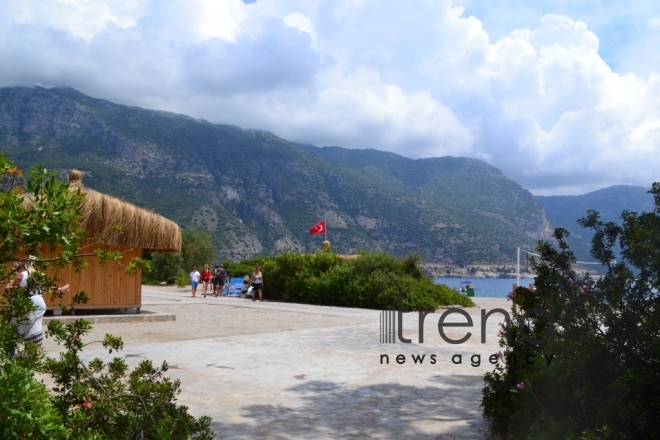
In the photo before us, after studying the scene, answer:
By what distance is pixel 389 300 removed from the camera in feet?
62.1

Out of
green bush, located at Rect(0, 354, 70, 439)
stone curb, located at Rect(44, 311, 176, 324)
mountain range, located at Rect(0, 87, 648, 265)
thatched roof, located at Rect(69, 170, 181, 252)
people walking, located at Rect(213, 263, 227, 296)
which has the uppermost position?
mountain range, located at Rect(0, 87, 648, 265)

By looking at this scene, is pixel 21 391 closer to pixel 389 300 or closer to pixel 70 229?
pixel 70 229

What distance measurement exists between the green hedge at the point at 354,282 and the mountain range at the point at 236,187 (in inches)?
1381

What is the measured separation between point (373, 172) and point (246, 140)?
978 inches

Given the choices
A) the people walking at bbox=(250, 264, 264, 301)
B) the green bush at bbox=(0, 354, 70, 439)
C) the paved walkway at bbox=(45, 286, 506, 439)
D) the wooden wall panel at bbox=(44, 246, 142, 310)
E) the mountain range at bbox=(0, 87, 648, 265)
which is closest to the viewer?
the green bush at bbox=(0, 354, 70, 439)

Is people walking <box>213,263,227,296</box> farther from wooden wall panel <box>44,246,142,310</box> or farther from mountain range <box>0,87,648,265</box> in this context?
mountain range <box>0,87,648,265</box>

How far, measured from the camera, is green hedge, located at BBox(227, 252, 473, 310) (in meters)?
19.1

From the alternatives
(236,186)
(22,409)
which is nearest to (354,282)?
(22,409)

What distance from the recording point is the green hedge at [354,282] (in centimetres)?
1911

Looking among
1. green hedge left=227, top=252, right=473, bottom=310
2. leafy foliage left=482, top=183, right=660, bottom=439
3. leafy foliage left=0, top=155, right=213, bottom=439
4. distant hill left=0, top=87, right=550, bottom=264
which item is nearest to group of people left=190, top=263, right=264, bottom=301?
green hedge left=227, top=252, right=473, bottom=310

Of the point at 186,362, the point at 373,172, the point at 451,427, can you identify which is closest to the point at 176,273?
the point at 186,362

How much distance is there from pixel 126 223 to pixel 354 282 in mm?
8784

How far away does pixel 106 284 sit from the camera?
14383 millimetres

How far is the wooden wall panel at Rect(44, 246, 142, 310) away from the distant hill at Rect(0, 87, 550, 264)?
45823mm
